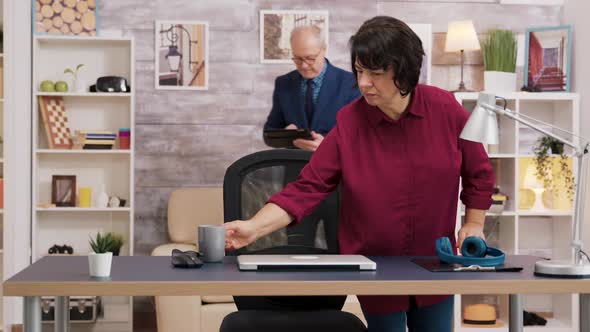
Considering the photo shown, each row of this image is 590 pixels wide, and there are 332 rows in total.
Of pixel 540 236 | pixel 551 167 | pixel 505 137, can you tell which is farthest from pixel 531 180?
pixel 540 236

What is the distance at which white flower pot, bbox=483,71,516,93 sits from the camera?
538 cm

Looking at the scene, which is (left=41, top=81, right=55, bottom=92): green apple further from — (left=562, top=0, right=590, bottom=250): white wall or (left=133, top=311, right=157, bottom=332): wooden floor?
(left=562, top=0, right=590, bottom=250): white wall

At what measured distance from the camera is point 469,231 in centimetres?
246

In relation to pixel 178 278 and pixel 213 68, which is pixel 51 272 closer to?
pixel 178 278

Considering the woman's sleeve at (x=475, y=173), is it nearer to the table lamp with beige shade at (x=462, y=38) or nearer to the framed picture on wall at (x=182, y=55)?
the table lamp with beige shade at (x=462, y=38)

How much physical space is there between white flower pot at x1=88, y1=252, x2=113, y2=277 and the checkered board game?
130 inches

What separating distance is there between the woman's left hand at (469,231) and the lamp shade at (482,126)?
0.40m

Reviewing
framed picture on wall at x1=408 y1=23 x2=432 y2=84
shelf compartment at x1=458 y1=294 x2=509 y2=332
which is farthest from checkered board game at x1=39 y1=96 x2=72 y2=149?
shelf compartment at x1=458 y1=294 x2=509 y2=332

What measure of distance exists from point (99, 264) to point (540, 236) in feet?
13.8

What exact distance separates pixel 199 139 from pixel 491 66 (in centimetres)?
192

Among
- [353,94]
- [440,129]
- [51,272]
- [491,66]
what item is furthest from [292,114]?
[51,272]

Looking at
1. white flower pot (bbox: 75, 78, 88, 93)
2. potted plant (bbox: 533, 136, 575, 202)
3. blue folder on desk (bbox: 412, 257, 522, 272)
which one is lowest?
blue folder on desk (bbox: 412, 257, 522, 272)

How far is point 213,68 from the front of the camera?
5434 mm

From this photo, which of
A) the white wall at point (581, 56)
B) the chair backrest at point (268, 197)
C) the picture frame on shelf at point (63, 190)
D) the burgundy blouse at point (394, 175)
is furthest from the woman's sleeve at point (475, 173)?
the picture frame on shelf at point (63, 190)
